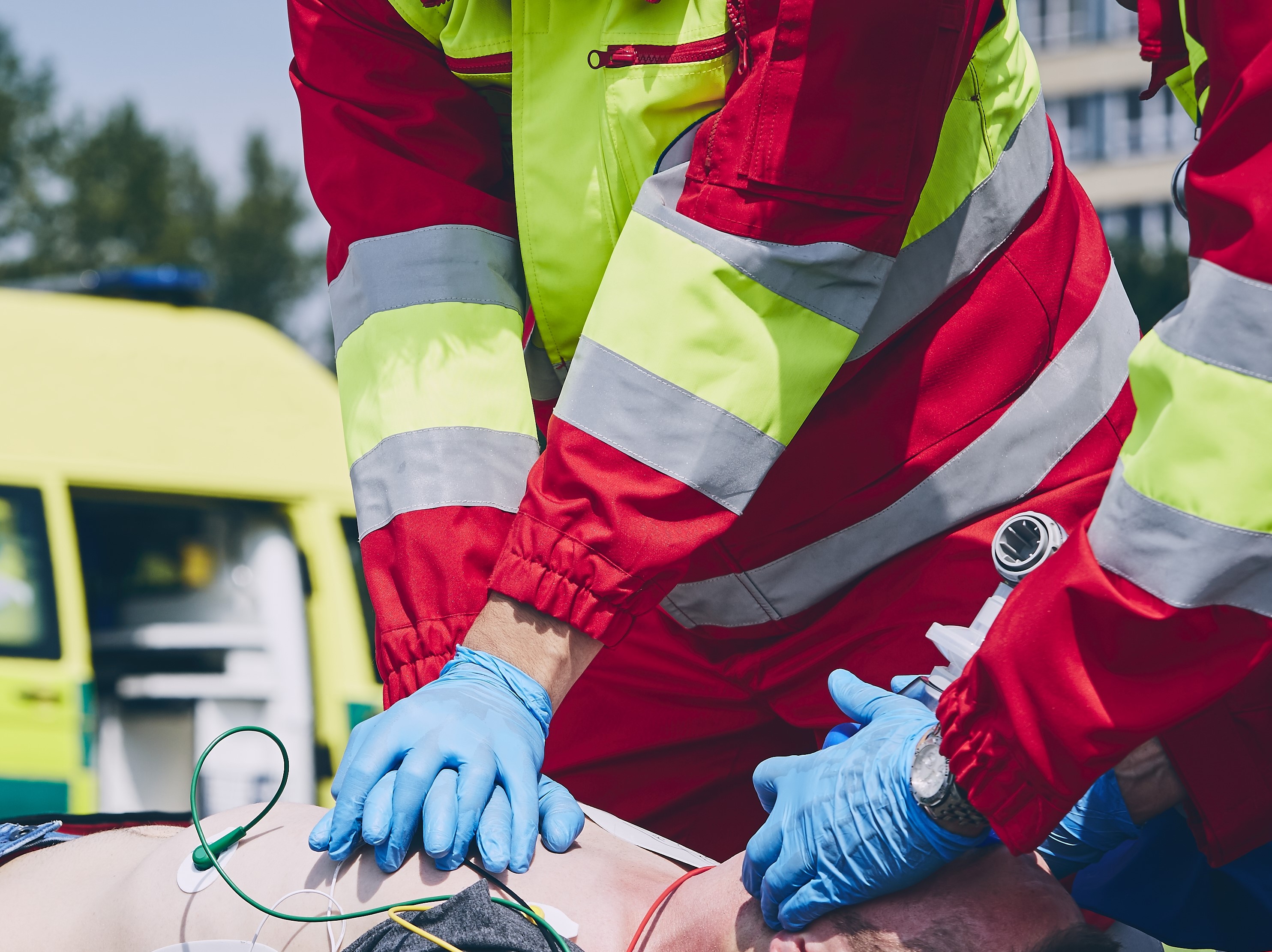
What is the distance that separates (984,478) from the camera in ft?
5.61

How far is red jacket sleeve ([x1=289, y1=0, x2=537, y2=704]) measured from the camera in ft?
5.97

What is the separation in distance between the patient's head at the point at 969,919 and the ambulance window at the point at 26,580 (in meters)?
3.58

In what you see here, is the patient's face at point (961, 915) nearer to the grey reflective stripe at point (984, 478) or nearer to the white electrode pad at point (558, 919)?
the white electrode pad at point (558, 919)

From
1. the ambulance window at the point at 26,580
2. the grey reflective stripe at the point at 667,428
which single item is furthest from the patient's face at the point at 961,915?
the ambulance window at the point at 26,580

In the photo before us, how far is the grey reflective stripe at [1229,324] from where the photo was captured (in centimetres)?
114

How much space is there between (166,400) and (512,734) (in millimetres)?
3829

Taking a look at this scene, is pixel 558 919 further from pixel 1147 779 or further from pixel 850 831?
pixel 1147 779

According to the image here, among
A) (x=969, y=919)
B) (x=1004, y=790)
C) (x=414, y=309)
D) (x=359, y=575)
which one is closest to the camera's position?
(x=1004, y=790)

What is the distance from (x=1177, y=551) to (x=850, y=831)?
0.46 metres

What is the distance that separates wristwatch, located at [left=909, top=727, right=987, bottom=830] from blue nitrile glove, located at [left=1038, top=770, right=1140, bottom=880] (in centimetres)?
16

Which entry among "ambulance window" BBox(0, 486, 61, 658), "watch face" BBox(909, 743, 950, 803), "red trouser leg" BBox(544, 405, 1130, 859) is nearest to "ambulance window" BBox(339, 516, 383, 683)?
"ambulance window" BBox(0, 486, 61, 658)

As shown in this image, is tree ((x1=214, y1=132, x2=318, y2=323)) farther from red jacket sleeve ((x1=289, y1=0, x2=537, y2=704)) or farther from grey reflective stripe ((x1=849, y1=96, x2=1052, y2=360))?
grey reflective stripe ((x1=849, y1=96, x2=1052, y2=360))

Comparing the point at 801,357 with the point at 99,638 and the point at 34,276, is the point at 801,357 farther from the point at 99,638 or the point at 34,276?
the point at 34,276

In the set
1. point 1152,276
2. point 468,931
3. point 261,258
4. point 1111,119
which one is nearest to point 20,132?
point 261,258
